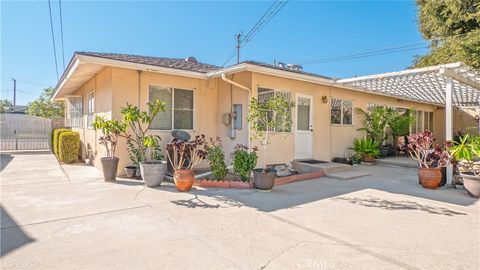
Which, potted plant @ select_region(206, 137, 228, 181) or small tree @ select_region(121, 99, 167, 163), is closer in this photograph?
small tree @ select_region(121, 99, 167, 163)

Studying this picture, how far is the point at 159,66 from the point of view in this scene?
7.70m

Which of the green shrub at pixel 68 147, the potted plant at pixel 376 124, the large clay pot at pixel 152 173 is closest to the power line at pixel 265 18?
the potted plant at pixel 376 124

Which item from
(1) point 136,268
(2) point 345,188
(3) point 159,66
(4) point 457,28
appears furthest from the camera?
(4) point 457,28

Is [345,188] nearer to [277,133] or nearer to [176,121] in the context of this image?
[277,133]

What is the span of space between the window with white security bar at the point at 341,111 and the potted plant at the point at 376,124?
561 millimetres

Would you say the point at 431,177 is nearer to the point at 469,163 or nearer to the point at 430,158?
the point at 430,158

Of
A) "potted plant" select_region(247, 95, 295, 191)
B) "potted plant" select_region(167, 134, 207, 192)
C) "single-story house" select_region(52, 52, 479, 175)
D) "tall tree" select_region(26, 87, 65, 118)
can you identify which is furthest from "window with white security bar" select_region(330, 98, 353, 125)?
"tall tree" select_region(26, 87, 65, 118)

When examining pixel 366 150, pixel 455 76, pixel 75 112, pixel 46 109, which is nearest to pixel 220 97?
pixel 366 150

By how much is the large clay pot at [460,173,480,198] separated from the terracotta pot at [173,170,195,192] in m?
6.08

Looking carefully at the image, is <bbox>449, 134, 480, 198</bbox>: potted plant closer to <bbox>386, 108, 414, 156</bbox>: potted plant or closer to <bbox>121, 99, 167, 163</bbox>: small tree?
<bbox>386, 108, 414, 156</bbox>: potted plant

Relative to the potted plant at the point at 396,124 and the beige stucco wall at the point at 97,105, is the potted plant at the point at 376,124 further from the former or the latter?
the beige stucco wall at the point at 97,105

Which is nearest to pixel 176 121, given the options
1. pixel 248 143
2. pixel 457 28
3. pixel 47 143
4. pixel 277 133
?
pixel 248 143

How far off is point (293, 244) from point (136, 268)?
1.85 metres

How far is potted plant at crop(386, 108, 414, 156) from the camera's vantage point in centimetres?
1211
